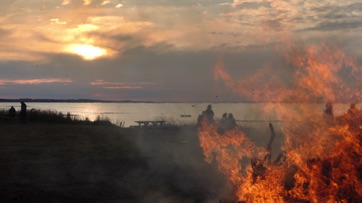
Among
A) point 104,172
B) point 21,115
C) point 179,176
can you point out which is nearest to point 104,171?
point 104,172

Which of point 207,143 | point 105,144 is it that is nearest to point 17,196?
point 207,143

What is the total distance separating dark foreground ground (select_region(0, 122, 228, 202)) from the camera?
12.6m

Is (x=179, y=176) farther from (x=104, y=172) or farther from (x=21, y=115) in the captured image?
(x=21, y=115)

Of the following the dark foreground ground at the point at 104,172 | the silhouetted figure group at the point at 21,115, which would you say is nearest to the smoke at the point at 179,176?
the dark foreground ground at the point at 104,172

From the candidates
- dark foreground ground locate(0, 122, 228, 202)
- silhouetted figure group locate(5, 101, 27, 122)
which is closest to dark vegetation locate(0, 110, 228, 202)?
dark foreground ground locate(0, 122, 228, 202)

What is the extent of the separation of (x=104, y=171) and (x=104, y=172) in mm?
160

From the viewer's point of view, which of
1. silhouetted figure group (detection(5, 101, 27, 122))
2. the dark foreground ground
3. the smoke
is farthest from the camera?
silhouetted figure group (detection(5, 101, 27, 122))

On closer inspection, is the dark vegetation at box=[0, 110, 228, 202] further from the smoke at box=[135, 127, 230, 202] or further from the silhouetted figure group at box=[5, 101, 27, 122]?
the silhouetted figure group at box=[5, 101, 27, 122]

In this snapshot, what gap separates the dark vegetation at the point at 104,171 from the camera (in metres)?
12.7

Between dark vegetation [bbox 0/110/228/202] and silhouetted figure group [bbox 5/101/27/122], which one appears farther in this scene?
silhouetted figure group [bbox 5/101/27/122]

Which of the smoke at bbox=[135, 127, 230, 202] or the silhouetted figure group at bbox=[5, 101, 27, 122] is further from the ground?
the silhouetted figure group at bbox=[5, 101, 27, 122]

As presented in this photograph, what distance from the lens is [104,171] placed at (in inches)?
623

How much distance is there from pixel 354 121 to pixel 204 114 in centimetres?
1099

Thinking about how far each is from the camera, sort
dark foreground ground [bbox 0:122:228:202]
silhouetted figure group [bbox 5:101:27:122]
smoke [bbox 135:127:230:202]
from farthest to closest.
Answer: silhouetted figure group [bbox 5:101:27:122] → smoke [bbox 135:127:230:202] → dark foreground ground [bbox 0:122:228:202]
